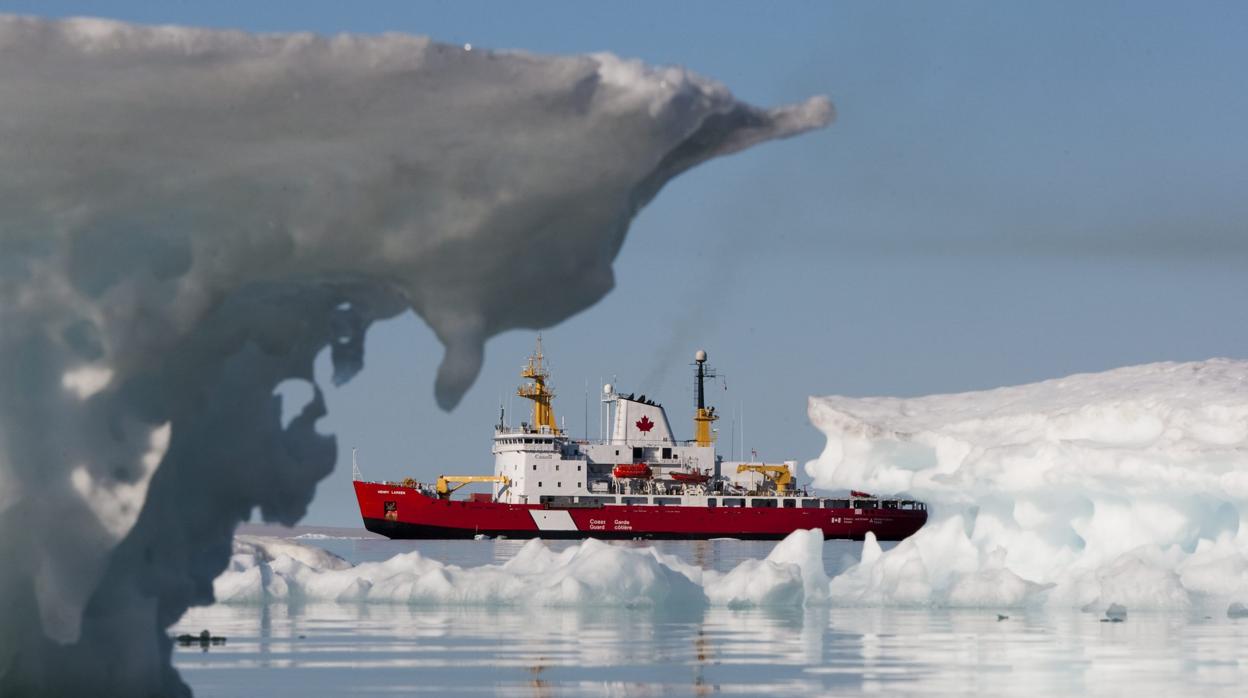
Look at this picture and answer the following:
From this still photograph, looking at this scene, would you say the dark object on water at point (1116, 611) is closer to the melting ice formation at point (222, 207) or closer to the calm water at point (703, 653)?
the calm water at point (703, 653)

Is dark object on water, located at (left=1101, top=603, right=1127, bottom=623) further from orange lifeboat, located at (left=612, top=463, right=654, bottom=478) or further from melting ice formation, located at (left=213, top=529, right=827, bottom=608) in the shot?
orange lifeboat, located at (left=612, top=463, right=654, bottom=478)

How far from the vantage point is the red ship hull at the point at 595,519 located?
73250 millimetres

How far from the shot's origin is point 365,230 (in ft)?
28.5

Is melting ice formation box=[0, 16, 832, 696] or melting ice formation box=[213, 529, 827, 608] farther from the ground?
melting ice formation box=[0, 16, 832, 696]

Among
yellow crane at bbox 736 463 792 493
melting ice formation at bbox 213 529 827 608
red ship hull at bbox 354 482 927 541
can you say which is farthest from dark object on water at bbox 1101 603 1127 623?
yellow crane at bbox 736 463 792 493

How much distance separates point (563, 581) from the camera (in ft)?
63.8

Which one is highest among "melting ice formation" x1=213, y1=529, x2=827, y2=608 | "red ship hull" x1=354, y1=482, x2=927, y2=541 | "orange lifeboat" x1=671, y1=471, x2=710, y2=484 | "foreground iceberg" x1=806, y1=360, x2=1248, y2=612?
"orange lifeboat" x1=671, y1=471, x2=710, y2=484

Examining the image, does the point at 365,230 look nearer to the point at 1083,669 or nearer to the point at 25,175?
the point at 25,175

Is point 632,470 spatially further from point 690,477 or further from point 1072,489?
point 1072,489

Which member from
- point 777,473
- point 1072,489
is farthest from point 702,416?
point 1072,489

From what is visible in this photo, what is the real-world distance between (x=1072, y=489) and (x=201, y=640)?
35.9 feet

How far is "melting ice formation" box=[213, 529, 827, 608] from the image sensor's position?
19.4 meters

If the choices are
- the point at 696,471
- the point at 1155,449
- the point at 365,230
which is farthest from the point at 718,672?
the point at 696,471

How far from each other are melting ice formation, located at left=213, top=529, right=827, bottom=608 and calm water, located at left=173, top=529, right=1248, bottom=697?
211mm
